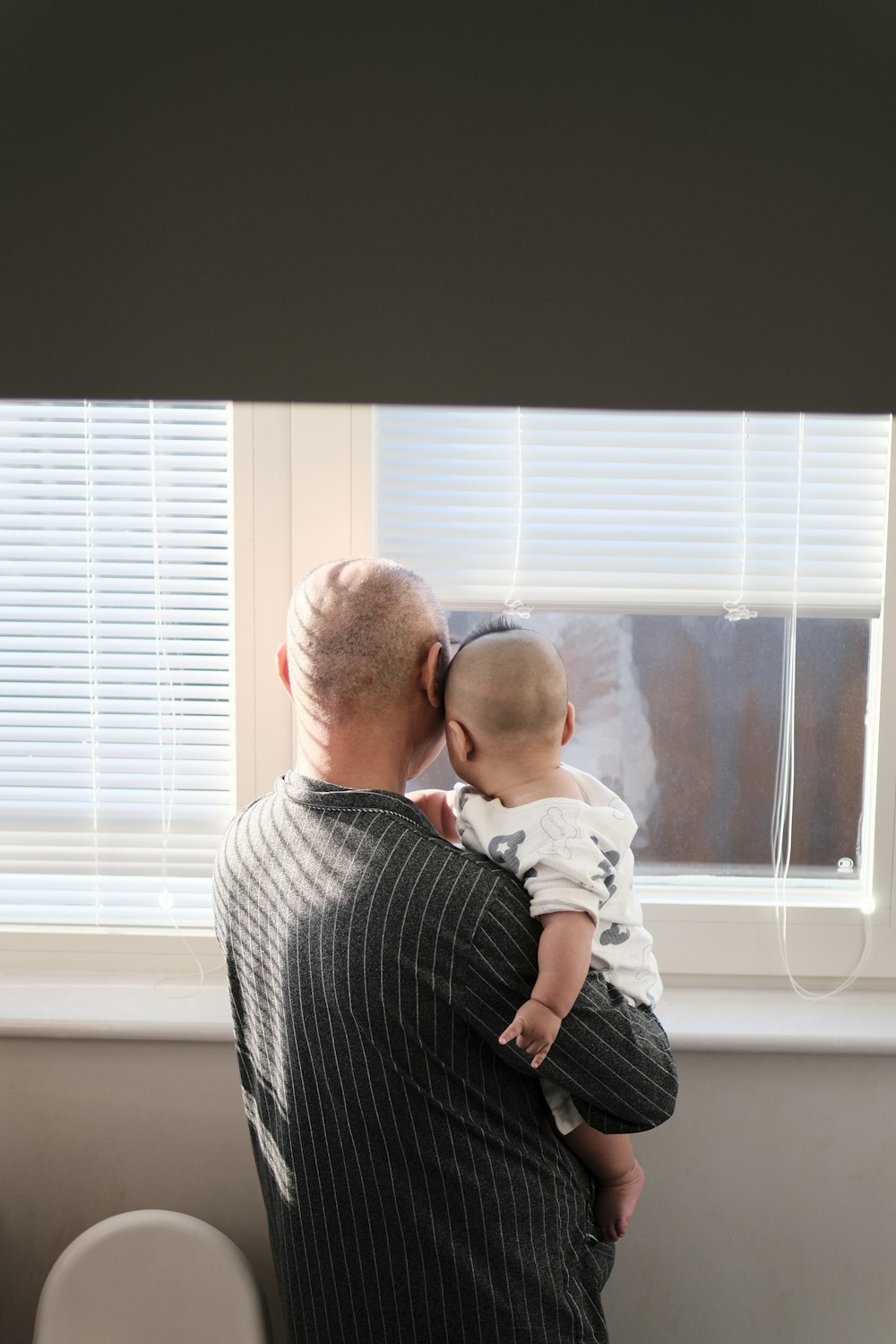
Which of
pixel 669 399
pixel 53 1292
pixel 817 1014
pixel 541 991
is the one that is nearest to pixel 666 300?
pixel 669 399

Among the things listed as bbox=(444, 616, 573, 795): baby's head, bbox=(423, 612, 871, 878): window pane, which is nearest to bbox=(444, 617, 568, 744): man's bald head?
bbox=(444, 616, 573, 795): baby's head

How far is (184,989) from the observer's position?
69.2 inches

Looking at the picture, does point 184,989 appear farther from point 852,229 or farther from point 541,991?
point 852,229

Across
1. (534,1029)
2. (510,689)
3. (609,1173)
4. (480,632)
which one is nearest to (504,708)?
(510,689)

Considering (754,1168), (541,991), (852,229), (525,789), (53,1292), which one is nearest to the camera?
(852,229)

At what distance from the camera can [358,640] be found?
3.97 feet

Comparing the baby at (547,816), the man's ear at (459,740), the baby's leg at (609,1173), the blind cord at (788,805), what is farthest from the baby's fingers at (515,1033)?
the blind cord at (788,805)

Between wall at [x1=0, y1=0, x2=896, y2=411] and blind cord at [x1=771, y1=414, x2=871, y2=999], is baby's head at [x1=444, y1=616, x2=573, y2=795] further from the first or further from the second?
wall at [x1=0, y1=0, x2=896, y2=411]

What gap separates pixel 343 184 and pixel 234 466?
167cm

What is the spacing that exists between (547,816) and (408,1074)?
0.31 meters

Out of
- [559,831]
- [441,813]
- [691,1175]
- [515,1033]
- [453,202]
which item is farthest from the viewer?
[691,1175]

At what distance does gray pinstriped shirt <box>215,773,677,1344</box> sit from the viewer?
41.5 inches

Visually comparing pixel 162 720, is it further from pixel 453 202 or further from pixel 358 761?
pixel 453 202

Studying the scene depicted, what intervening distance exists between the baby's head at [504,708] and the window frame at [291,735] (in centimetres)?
61
